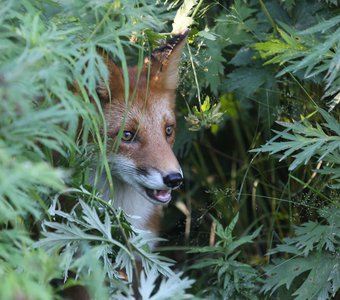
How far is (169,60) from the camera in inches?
180

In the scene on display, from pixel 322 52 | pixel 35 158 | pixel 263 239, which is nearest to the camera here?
pixel 35 158

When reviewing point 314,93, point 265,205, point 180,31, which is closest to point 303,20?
point 314,93

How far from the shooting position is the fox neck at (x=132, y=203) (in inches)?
178

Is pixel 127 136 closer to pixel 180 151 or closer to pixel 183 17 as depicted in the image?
pixel 183 17

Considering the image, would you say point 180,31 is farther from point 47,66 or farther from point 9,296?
point 9,296

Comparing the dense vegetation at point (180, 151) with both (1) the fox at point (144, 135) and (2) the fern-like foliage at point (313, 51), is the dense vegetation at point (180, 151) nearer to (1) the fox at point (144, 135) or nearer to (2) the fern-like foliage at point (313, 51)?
(2) the fern-like foliage at point (313, 51)

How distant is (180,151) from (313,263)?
2028 millimetres

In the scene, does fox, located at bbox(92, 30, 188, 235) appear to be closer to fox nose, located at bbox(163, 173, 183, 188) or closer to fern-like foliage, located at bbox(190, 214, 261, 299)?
fox nose, located at bbox(163, 173, 183, 188)

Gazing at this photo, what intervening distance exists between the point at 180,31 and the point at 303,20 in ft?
3.62

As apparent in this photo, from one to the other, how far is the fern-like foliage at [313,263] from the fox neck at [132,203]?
847 millimetres

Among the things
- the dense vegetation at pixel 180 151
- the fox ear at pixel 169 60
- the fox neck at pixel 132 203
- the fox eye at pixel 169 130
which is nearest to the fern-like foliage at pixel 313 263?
the dense vegetation at pixel 180 151

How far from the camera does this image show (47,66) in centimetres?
283

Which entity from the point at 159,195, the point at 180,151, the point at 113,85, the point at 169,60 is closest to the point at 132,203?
the point at 159,195

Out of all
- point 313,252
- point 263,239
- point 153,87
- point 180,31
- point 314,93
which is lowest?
point 263,239
